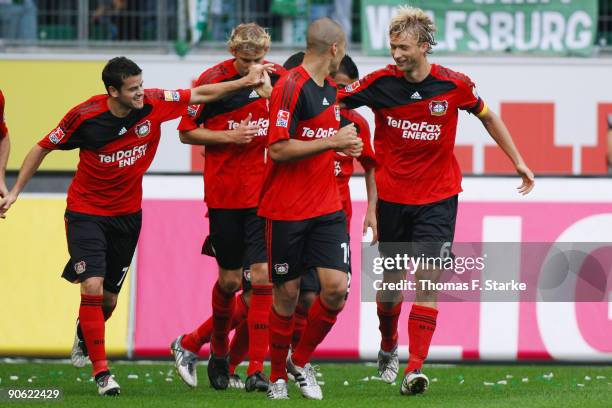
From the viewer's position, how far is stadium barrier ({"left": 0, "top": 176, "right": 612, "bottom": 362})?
34.9ft

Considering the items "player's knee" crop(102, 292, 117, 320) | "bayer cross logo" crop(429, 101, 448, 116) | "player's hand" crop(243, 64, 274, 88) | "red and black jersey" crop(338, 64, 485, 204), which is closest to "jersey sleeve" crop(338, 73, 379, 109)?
"red and black jersey" crop(338, 64, 485, 204)

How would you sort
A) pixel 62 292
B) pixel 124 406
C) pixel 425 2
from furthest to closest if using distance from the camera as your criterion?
pixel 425 2, pixel 62 292, pixel 124 406

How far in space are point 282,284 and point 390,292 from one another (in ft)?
5.43

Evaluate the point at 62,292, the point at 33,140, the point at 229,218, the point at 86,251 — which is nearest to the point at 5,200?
the point at 86,251

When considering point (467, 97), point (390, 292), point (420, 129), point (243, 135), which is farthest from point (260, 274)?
point (467, 97)

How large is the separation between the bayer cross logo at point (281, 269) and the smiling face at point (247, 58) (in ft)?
5.16

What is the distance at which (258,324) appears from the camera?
337 inches

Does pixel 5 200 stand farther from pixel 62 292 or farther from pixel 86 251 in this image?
pixel 62 292

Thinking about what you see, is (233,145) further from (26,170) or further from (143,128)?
(26,170)

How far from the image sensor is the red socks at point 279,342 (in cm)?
801

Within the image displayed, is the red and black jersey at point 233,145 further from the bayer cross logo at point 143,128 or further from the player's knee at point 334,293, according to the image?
the player's knee at point 334,293

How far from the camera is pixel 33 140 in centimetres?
1659

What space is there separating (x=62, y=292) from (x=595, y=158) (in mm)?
8335

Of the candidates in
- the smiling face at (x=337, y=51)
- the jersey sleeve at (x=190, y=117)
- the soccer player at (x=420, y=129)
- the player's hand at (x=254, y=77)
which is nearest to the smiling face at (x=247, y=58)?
the player's hand at (x=254, y=77)
